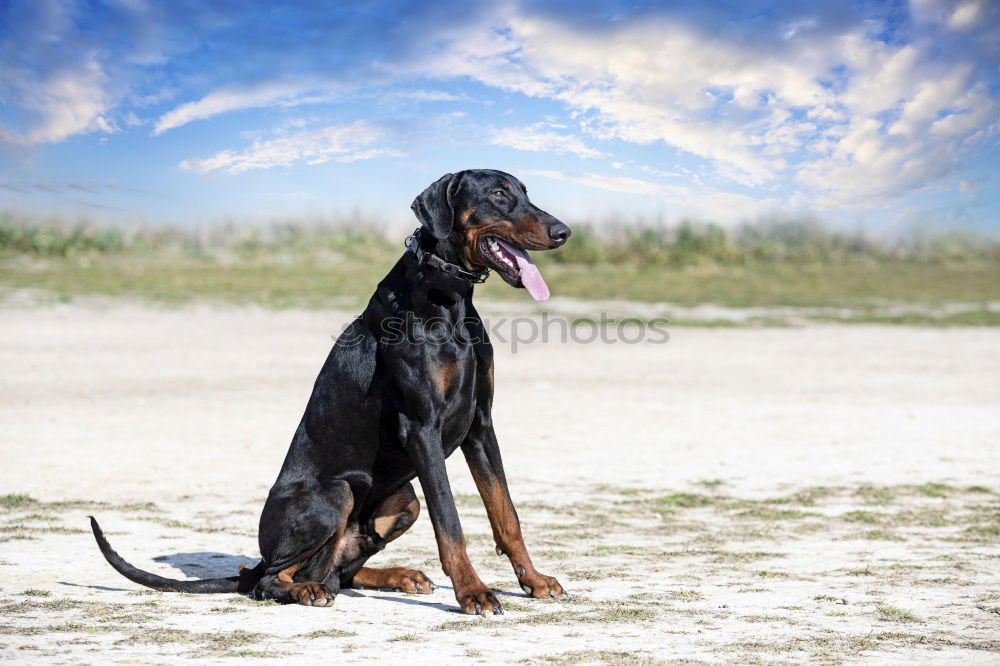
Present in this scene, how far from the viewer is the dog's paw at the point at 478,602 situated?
227 inches

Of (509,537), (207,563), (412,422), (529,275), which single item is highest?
(529,275)

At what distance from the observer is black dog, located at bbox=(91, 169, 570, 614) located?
591 centimetres

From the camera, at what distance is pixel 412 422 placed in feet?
19.5

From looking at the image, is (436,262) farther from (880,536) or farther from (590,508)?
(880,536)

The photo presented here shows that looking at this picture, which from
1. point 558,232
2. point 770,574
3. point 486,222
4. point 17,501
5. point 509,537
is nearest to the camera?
point 558,232

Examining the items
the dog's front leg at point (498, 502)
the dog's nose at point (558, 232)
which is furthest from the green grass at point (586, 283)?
the dog's nose at point (558, 232)

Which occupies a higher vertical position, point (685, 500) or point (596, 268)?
point (596, 268)

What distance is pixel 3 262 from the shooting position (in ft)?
105

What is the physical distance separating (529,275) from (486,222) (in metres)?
0.35

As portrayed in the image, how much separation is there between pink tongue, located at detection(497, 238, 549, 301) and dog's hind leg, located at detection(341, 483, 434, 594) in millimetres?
1267

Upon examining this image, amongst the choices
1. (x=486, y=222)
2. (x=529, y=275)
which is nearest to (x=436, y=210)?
(x=486, y=222)

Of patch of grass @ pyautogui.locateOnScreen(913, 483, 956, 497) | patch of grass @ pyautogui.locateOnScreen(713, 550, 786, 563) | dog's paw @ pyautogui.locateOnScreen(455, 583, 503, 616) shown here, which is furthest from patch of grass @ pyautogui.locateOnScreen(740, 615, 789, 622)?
patch of grass @ pyautogui.locateOnScreen(913, 483, 956, 497)

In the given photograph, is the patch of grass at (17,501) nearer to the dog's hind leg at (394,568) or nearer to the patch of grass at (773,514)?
the dog's hind leg at (394,568)

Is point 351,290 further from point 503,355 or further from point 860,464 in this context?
point 860,464
